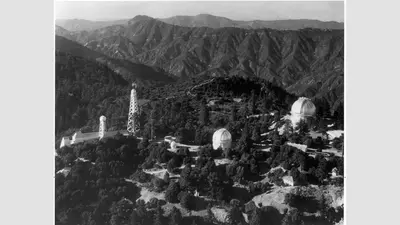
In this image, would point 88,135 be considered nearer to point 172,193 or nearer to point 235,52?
point 172,193

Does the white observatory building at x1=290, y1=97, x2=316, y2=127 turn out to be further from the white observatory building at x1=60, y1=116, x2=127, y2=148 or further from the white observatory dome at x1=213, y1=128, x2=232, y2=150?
the white observatory building at x1=60, y1=116, x2=127, y2=148

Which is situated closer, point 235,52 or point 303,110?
point 303,110

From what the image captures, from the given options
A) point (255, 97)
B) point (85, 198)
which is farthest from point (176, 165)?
point (255, 97)

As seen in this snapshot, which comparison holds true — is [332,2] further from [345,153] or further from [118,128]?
[118,128]

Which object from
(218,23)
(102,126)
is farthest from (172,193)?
(218,23)

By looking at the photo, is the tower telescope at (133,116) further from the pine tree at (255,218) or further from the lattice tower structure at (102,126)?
the pine tree at (255,218)

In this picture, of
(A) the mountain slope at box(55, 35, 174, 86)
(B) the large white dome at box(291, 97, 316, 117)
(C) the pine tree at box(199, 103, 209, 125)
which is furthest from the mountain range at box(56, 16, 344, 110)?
(B) the large white dome at box(291, 97, 316, 117)

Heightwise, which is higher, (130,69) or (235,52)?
(235,52)
